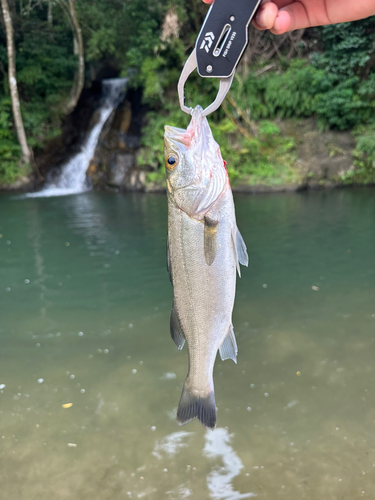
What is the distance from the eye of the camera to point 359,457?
3.44 metres

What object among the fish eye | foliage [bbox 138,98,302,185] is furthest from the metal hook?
foliage [bbox 138,98,302,185]

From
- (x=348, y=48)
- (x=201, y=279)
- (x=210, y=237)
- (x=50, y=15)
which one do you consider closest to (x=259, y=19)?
(x=210, y=237)

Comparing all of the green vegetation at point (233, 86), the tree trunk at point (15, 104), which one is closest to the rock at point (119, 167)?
the green vegetation at point (233, 86)

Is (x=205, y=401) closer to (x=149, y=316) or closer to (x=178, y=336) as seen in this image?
(x=178, y=336)

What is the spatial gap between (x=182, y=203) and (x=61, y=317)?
15.7 ft


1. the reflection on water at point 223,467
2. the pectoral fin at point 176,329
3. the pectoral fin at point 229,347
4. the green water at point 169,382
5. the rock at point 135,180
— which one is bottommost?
the reflection on water at point 223,467

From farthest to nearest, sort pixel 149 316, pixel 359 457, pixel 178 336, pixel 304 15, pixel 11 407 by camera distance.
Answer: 1. pixel 149 316
2. pixel 11 407
3. pixel 359 457
4. pixel 304 15
5. pixel 178 336

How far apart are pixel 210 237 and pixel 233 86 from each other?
57.0 ft

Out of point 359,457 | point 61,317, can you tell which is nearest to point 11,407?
point 61,317

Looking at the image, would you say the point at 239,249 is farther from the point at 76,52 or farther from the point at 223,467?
the point at 76,52

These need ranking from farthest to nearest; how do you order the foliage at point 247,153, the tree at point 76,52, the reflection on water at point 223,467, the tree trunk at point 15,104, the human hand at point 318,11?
the tree at point 76,52
the tree trunk at point 15,104
the foliage at point 247,153
the reflection on water at point 223,467
the human hand at point 318,11

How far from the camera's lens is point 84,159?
18.9m

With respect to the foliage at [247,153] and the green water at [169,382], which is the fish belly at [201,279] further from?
the foliage at [247,153]

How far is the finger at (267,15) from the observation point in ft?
6.35
